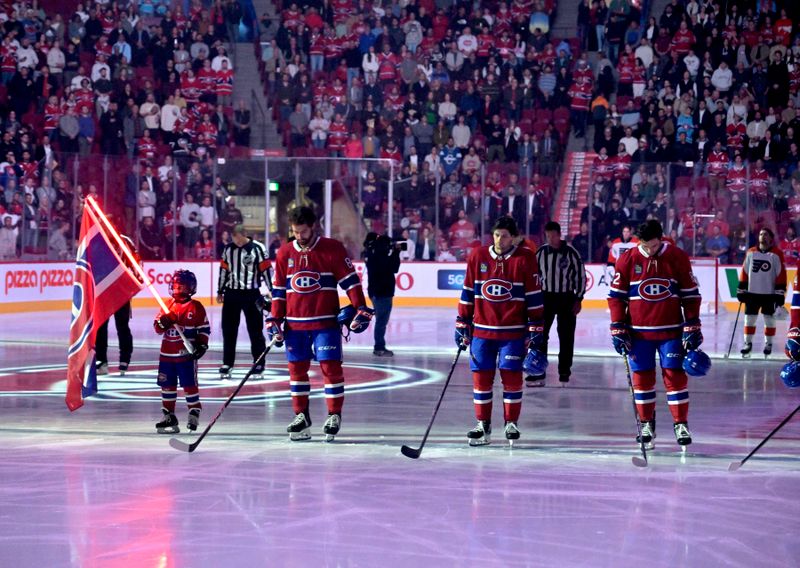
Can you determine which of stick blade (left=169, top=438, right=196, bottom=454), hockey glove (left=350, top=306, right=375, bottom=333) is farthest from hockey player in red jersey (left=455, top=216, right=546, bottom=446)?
stick blade (left=169, top=438, right=196, bottom=454)

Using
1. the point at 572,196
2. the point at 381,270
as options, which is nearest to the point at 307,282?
the point at 381,270

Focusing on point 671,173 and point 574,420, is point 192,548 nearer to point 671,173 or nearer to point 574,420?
point 574,420

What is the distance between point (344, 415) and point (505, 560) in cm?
487

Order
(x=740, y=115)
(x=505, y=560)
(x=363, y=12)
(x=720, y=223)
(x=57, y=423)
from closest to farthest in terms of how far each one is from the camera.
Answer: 1. (x=505, y=560)
2. (x=57, y=423)
3. (x=720, y=223)
4. (x=740, y=115)
5. (x=363, y=12)

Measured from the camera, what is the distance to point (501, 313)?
874 centimetres

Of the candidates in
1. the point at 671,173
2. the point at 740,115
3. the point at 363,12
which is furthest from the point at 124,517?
the point at 363,12

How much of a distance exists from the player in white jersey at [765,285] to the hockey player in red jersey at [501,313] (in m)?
7.82

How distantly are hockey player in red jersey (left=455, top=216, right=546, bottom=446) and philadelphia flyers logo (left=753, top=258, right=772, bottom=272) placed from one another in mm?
8018

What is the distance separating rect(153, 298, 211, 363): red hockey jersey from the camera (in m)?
9.31

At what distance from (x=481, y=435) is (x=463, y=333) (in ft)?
2.35

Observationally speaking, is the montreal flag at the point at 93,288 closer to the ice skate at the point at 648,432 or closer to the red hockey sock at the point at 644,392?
the red hockey sock at the point at 644,392

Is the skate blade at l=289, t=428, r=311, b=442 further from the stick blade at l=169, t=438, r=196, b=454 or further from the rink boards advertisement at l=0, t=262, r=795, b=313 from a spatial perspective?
the rink boards advertisement at l=0, t=262, r=795, b=313

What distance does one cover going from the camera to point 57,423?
32.7 ft

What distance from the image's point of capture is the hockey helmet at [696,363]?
336 inches
